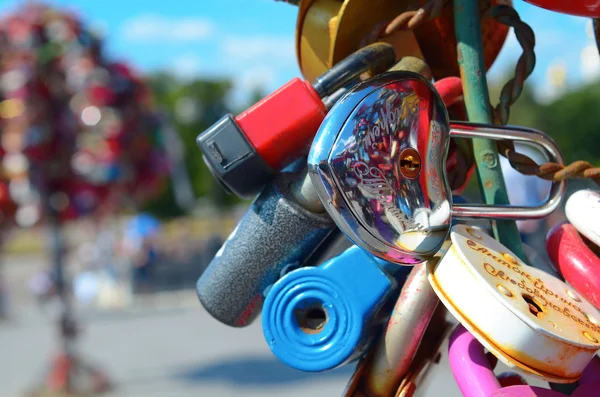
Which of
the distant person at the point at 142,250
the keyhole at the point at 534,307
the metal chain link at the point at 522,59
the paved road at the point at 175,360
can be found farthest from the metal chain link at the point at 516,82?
the distant person at the point at 142,250

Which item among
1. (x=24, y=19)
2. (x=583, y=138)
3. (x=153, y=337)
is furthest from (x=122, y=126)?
(x=583, y=138)

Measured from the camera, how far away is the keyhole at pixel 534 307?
0.44 m

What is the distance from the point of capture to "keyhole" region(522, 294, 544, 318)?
1.43 ft

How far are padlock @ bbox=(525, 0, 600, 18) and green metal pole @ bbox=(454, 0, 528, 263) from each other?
5cm

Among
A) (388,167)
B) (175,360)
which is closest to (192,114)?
(175,360)

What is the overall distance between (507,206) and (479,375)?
→ 13 centimetres

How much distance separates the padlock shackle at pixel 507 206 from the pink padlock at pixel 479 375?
10cm

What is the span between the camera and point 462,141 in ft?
1.77

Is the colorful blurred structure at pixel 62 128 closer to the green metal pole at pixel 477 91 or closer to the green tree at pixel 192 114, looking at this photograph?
the green metal pole at pixel 477 91

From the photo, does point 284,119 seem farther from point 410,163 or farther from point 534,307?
point 534,307

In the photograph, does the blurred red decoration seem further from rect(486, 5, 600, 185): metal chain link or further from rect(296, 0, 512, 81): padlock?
rect(486, 5, 600, 185): metal chain link

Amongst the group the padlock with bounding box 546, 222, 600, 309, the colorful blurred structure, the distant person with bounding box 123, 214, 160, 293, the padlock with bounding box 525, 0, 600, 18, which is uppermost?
the padlock with bounding box 525, 0, 600, 18

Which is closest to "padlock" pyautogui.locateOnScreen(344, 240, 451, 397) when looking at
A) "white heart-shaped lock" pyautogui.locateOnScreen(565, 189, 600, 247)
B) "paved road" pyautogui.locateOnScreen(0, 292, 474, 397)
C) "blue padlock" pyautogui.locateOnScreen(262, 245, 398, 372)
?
"blue padlock" pyautogui.locateOnScreen(262, 245, 398, 372)

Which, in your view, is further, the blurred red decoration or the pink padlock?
the blurred red decoration
